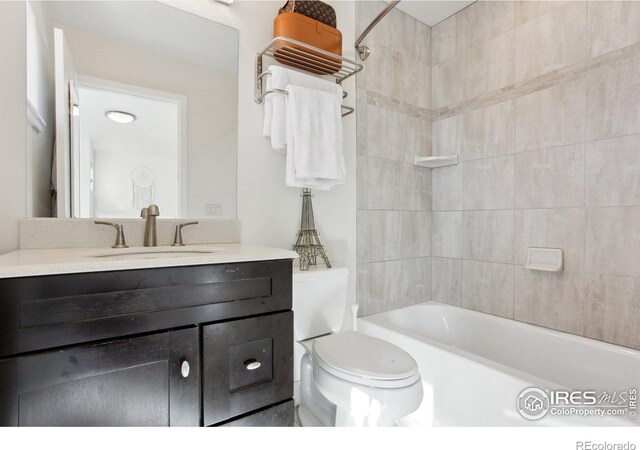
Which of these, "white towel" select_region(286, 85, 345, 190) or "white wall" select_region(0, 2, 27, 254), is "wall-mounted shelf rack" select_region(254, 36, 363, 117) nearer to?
"white towel" select_region(286, 85, 345, 190)

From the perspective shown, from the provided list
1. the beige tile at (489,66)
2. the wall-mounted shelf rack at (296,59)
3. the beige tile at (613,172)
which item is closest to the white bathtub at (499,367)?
the beige tile at (613,172)

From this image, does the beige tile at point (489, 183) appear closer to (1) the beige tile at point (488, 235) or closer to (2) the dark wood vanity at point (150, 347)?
(1) the beige tile at point (488, 235)

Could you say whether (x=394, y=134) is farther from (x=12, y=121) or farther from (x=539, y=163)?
(x=12, y=121)

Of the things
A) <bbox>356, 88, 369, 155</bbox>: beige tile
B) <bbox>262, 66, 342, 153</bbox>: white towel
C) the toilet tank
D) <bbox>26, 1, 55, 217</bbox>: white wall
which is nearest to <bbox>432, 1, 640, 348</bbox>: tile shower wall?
<bbox>356, 88, 369, 155</bbox>: beige tile

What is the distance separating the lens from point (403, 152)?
7.38ft

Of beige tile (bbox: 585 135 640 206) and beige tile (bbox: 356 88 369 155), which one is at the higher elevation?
beige tile (bbox: 356 88 369 155)

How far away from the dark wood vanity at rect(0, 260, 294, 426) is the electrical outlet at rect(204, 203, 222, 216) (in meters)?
0.56

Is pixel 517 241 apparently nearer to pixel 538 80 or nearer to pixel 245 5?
pixel 538 80

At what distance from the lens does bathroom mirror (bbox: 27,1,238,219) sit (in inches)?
48.4

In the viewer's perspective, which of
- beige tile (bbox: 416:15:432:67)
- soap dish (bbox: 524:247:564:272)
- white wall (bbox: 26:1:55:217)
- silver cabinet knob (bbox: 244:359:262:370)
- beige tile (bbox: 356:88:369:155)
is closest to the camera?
silver cabinet knob (bbox: 244:359:262:370)

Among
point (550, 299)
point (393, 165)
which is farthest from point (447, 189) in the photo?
point (550, 299)

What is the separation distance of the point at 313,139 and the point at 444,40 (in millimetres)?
1528

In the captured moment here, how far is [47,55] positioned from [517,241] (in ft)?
8.06
